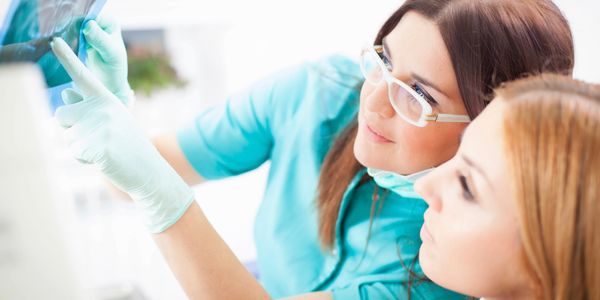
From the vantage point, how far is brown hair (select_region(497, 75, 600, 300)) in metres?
0.74

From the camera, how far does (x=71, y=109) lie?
2.84 feet

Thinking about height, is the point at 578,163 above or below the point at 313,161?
above

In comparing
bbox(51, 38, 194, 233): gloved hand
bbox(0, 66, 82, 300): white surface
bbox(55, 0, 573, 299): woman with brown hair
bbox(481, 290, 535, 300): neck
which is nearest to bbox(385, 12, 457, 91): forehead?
bbox(55, 0, 573, 299): woman with brown hair

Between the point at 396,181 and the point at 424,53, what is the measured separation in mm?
296

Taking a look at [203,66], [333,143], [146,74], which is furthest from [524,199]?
[203,66]

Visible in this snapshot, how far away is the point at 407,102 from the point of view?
3.41 feet

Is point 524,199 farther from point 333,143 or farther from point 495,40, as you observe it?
point 333,143

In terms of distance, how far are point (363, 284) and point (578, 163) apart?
1.68 ft

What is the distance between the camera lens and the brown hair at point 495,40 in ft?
3.14

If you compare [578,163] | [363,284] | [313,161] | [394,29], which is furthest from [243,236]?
[578,163]

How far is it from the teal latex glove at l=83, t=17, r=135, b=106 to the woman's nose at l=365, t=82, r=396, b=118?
47cm

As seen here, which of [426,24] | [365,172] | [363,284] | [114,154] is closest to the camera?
[114,154]

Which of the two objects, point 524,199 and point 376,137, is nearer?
point 524,199

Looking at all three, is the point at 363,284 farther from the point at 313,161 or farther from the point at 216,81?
the point at 216,81
